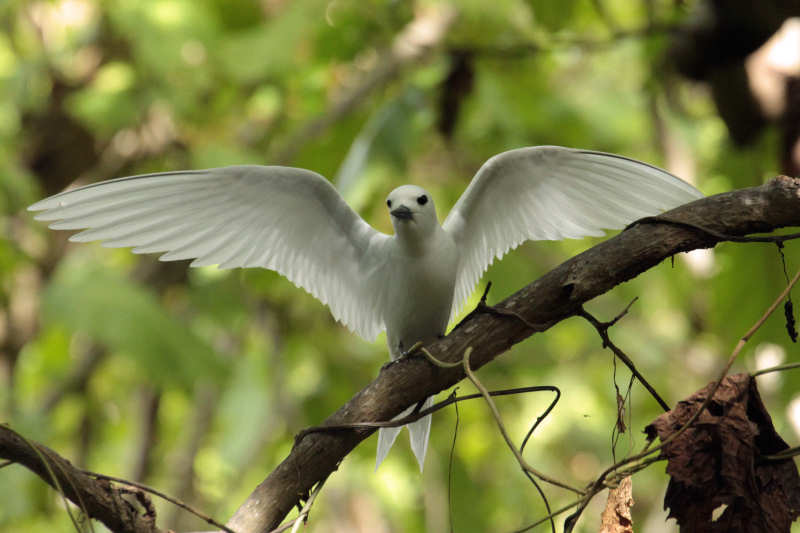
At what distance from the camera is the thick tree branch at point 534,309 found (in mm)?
2029

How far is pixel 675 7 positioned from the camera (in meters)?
4.79

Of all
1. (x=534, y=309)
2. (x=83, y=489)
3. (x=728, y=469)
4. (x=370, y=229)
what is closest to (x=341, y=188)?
(x=370, y=229)

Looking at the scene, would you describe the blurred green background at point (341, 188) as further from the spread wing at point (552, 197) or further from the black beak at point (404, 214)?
the black beak at point (404, 214)

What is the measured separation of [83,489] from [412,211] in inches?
49.9

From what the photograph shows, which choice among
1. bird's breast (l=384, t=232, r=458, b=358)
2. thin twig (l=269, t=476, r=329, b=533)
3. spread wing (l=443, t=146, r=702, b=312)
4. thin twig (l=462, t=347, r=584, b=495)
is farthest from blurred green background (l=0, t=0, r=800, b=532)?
thin twig (l=269, t=476, r=329, b=533)

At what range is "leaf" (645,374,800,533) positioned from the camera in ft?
5.86

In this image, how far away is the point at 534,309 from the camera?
211 centimetres

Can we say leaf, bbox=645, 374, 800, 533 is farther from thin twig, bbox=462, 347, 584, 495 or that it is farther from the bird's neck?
the bird's neck

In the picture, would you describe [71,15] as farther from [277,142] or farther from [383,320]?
[383,320]

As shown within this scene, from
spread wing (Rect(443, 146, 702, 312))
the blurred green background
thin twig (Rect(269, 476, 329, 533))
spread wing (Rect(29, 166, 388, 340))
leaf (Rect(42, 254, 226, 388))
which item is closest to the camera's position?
thin twig (Rect(269, 476, 329, 533))

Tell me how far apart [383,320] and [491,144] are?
309cm

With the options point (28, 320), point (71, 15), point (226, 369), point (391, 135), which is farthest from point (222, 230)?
point (71, 15)

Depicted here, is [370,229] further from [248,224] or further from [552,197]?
[552,197]

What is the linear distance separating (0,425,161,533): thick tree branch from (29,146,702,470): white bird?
83 cm
